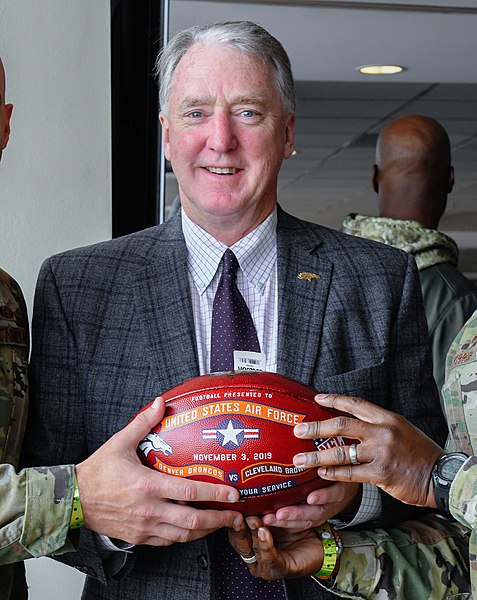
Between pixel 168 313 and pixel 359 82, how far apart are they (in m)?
3.74

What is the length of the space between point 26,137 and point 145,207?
88 centimetres

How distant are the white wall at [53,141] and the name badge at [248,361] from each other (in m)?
1.27

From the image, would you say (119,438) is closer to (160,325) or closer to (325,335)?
(160,325)

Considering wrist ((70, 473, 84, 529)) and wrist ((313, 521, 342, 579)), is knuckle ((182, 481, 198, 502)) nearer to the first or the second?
wrist ((70, 473, 84, 529))

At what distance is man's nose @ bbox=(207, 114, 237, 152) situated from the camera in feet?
5.85

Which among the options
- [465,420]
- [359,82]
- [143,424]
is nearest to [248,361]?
[143,424]

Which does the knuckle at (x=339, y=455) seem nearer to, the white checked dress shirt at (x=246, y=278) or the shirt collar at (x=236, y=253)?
the white checked dress shirt at (x=246, y=278)

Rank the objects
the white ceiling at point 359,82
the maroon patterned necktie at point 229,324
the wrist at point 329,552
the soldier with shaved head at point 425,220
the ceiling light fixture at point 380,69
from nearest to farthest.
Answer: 1. the wrist at point 329,552
2. the maroon patterned necktie at point 229,324
3. the soldier with shaved head at point 425,220
4. the white ceiling at point 359,82
5. the ceiling light fixture at point 380,69

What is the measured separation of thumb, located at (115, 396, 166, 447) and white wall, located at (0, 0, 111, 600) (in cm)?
138

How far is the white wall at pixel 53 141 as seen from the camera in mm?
2912

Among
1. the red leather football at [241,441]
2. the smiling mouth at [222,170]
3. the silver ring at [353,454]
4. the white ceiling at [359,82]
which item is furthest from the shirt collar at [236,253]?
the white ceiling at [359,82]

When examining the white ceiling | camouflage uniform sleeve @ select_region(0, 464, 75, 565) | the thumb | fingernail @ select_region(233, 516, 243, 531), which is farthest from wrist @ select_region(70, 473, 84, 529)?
the white ceiling

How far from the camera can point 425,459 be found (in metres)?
1.58

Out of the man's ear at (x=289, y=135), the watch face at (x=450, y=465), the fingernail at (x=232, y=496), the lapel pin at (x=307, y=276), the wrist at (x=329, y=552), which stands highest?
the man's ear at (x=289, y=135)
